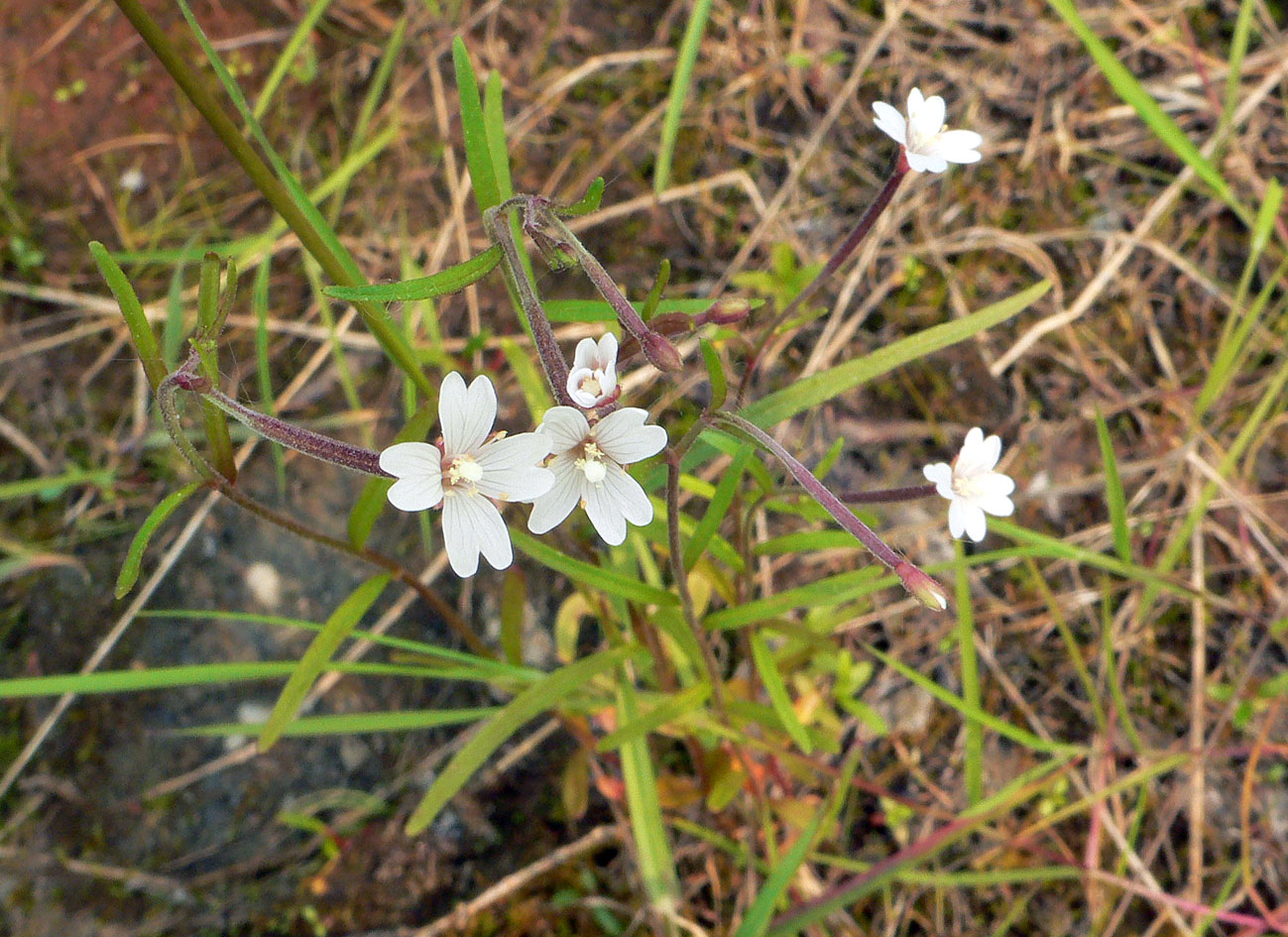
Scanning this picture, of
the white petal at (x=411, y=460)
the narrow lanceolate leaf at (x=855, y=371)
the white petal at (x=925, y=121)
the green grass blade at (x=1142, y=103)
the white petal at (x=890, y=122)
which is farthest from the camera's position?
the green grass blade at (x=1142, y=103)

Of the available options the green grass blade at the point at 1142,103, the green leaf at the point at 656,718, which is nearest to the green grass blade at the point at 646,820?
the green leaf at the point at 656,718

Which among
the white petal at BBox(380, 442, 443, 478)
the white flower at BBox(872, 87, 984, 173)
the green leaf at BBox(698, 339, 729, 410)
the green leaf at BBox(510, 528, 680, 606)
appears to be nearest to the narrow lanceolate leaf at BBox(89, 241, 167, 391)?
the white petal at BBox(380, 442, 443, 478)

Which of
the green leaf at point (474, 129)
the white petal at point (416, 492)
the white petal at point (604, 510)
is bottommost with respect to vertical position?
the white petal at point (604, 510)

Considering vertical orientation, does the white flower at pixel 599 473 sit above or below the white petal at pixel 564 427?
below

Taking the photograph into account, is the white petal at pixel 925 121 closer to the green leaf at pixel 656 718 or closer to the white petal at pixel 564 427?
the white petal at pixel 564 427

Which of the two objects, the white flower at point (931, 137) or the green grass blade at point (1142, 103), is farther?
the green grass blade at point (1142, 103)

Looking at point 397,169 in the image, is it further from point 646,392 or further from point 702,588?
point 702,588

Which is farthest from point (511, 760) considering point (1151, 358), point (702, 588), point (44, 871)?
point (1151, 358)
